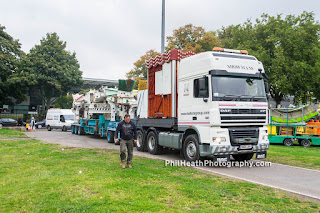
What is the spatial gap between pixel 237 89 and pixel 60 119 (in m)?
27.5

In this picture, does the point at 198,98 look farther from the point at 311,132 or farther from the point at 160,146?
the point at 311,132

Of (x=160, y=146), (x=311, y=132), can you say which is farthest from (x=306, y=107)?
(x=160, y=146)

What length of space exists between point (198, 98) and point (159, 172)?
298 cm

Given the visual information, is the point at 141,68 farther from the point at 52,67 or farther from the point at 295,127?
the point at 295,127

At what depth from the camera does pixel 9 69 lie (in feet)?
115

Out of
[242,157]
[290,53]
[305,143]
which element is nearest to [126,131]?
[242,157]

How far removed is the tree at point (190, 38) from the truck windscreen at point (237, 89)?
847 inches

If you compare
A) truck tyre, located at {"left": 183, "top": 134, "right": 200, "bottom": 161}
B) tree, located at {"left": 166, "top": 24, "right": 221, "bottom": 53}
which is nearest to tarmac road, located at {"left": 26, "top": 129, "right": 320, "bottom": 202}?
truck tyre, located at {"left": 183, "top": 134, "right": 200, "bottom": 161}

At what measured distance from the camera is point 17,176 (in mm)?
7828

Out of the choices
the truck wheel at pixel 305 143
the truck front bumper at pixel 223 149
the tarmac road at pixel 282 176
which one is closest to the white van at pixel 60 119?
the truck wheel at pixel 305 143

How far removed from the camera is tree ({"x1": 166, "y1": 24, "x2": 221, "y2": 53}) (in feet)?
102

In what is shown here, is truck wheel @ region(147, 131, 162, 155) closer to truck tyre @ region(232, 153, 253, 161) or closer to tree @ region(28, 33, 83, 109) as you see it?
truck tyre @ region(232, 153, 253, 161)

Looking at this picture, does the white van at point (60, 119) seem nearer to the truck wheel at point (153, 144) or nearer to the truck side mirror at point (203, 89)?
the truck wheel at point (153, 144)

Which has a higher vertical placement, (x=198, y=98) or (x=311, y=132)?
(x=198, y=98)
